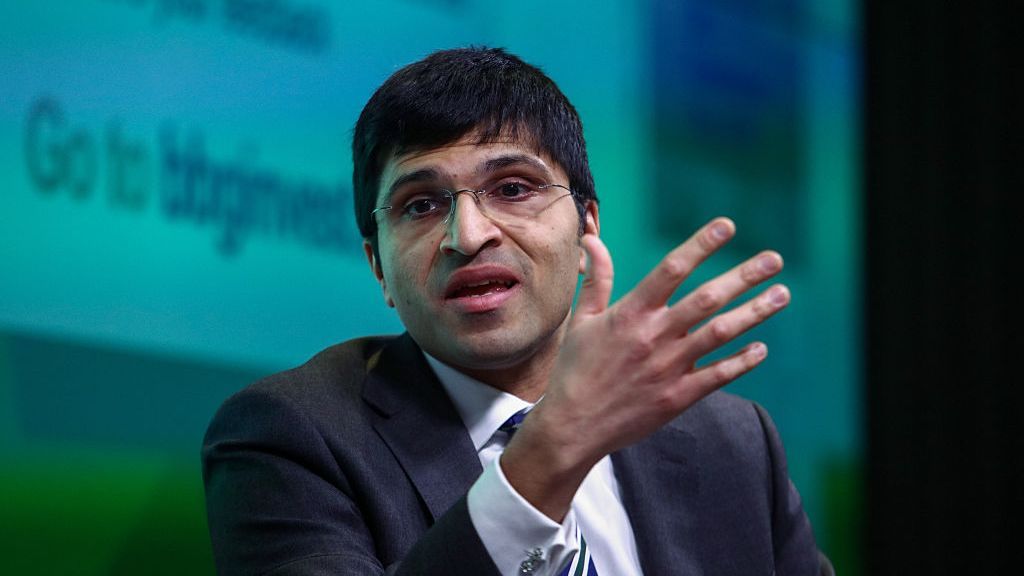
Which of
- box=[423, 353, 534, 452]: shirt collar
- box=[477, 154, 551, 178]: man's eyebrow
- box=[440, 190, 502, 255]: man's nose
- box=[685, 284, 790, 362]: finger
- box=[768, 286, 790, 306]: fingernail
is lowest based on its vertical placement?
box=[423, 353, 534, 452]: shirt collar

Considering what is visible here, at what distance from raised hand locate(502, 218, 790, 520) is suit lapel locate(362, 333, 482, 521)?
481 millimetres

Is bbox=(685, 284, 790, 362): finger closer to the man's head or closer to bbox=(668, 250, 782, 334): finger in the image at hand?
bbox=(668, 250, 782, 334): finger

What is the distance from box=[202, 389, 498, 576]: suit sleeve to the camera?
1.91 metres

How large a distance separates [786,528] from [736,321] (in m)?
1.11

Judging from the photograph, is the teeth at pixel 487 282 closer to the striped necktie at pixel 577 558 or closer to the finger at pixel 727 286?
the striped necktie at pixel 577 558

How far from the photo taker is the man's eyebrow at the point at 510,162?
7.14 ft

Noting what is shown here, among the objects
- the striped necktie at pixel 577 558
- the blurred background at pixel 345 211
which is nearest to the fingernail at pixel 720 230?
the striped necktie at pixel 577 558

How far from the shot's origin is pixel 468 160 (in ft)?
7.14

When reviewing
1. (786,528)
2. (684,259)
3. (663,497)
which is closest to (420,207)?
(663,497)

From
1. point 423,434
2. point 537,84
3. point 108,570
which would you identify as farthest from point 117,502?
point 537,84

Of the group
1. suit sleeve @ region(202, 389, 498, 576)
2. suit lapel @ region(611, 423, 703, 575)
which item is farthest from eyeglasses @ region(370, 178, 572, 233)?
suit lapel @ region(611, 423, 703, 575)

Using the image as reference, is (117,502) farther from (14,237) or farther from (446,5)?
(446,5)

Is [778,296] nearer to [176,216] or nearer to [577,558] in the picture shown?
[577,558]

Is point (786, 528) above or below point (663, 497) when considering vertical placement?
below
